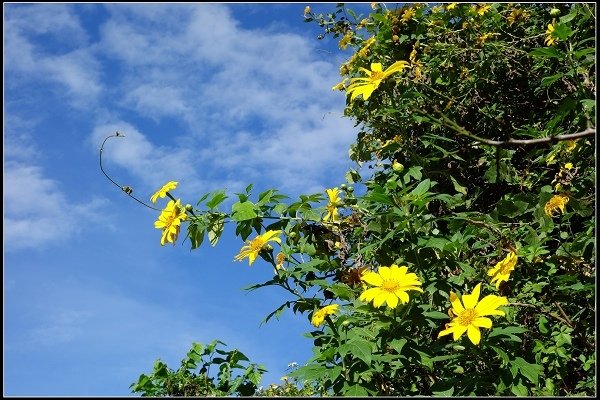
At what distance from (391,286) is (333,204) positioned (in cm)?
77

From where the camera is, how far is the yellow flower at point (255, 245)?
2.07m

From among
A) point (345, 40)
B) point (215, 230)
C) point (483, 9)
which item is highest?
point (345, 40)

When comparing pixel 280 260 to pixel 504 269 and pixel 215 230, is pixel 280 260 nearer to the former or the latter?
pixel 215 230

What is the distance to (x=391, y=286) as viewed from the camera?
5.64ft

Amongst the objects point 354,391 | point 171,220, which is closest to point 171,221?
point 171,220

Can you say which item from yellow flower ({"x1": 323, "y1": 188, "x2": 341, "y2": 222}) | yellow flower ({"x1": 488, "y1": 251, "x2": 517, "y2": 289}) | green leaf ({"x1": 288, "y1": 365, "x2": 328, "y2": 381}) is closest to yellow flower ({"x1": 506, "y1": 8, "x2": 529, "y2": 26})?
yellow flower ({"x1": 323, "y1": 188, "x2": 341, "y2": 222})

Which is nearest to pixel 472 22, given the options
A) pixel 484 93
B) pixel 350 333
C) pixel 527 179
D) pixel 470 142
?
pixel 484 93

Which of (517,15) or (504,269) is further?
(517,15)

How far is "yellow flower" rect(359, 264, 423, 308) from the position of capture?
5.54 ft

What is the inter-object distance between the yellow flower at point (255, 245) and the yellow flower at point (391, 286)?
0.45 metres

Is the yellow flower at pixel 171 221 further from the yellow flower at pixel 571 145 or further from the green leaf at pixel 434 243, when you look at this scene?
the yellow flower at pixel 571 145

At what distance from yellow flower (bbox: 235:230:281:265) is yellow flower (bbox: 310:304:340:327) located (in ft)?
0.91

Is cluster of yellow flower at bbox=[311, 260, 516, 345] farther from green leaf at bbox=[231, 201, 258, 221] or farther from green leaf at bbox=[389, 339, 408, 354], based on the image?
green leaf at bbox=[231, 201, 258, 221]

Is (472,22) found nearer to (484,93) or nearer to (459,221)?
(484,93)
